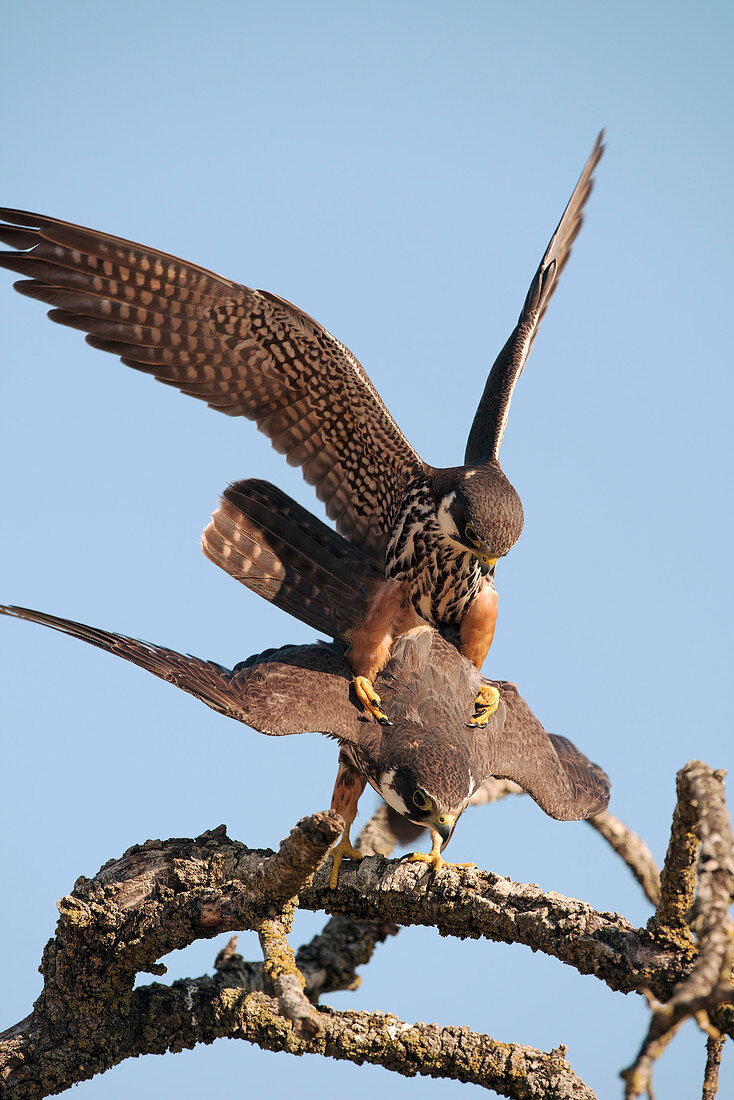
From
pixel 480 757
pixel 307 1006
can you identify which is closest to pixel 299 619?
pixel 480 757

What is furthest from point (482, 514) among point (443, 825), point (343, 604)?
point (443, 825)

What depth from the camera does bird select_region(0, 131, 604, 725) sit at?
5.34 metres

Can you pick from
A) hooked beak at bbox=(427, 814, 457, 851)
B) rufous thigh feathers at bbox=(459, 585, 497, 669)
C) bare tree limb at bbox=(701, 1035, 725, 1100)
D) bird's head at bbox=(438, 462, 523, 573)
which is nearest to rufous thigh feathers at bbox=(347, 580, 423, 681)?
rufous thigh feathers at bbox=(459, 585, 497, 669)

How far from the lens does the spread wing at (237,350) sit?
5406mm

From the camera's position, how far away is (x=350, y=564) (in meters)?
5.97

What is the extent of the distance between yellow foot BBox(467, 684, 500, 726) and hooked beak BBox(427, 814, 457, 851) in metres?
0.78

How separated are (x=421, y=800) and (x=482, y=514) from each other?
154 centimetres

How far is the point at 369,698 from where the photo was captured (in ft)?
17.6

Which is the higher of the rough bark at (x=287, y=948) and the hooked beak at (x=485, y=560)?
the hooked beak at (x=485, y=560)

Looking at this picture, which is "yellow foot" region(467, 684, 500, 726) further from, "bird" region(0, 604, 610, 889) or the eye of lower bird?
the eye of lower bird

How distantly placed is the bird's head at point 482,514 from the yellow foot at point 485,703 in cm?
77

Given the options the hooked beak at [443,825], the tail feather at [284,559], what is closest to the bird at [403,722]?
the hooked beak at [443,825]

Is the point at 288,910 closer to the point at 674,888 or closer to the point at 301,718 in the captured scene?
the point at 301,718

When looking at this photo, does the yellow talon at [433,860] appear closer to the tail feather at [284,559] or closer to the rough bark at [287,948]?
the rough bark at [287,948]
